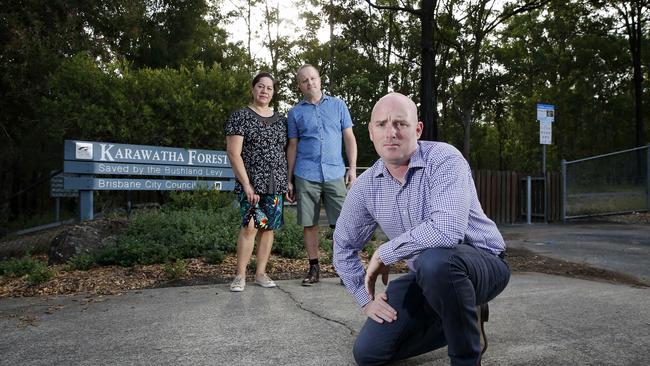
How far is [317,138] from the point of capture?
189 inches

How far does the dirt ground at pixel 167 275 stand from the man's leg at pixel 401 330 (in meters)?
2.87

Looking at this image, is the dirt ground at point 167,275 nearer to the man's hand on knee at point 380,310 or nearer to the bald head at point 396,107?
the man's hand on knee at point 380,310

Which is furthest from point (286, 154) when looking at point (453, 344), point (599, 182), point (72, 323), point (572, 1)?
point (572, 1)

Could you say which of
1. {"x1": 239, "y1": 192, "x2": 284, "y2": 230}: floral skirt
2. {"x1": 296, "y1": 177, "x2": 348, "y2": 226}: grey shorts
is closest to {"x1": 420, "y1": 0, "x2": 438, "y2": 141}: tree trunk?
{"x1": 296, "y1": 177, "x2": 348, "y2": 226}: grey shorts

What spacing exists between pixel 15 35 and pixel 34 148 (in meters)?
4.20

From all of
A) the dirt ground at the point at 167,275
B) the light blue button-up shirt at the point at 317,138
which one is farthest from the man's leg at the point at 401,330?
the dirt ground at the point at 167,275

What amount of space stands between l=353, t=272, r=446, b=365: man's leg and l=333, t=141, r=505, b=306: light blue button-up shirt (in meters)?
0.13

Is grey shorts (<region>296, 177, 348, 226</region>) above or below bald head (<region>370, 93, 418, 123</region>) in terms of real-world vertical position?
below

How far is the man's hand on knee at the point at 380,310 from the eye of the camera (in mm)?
2416

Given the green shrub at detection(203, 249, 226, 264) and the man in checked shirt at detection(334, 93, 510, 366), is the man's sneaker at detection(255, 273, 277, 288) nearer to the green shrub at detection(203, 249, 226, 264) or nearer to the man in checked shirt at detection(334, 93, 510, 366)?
the green shrub at detection(203, 249, 226, 264)

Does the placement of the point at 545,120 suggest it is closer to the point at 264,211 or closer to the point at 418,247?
the point at 264,211

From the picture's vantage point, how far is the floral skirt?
459 cm

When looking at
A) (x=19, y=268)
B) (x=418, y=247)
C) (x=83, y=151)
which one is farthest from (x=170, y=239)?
(x=418, y=247)

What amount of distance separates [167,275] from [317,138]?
2071 mm
